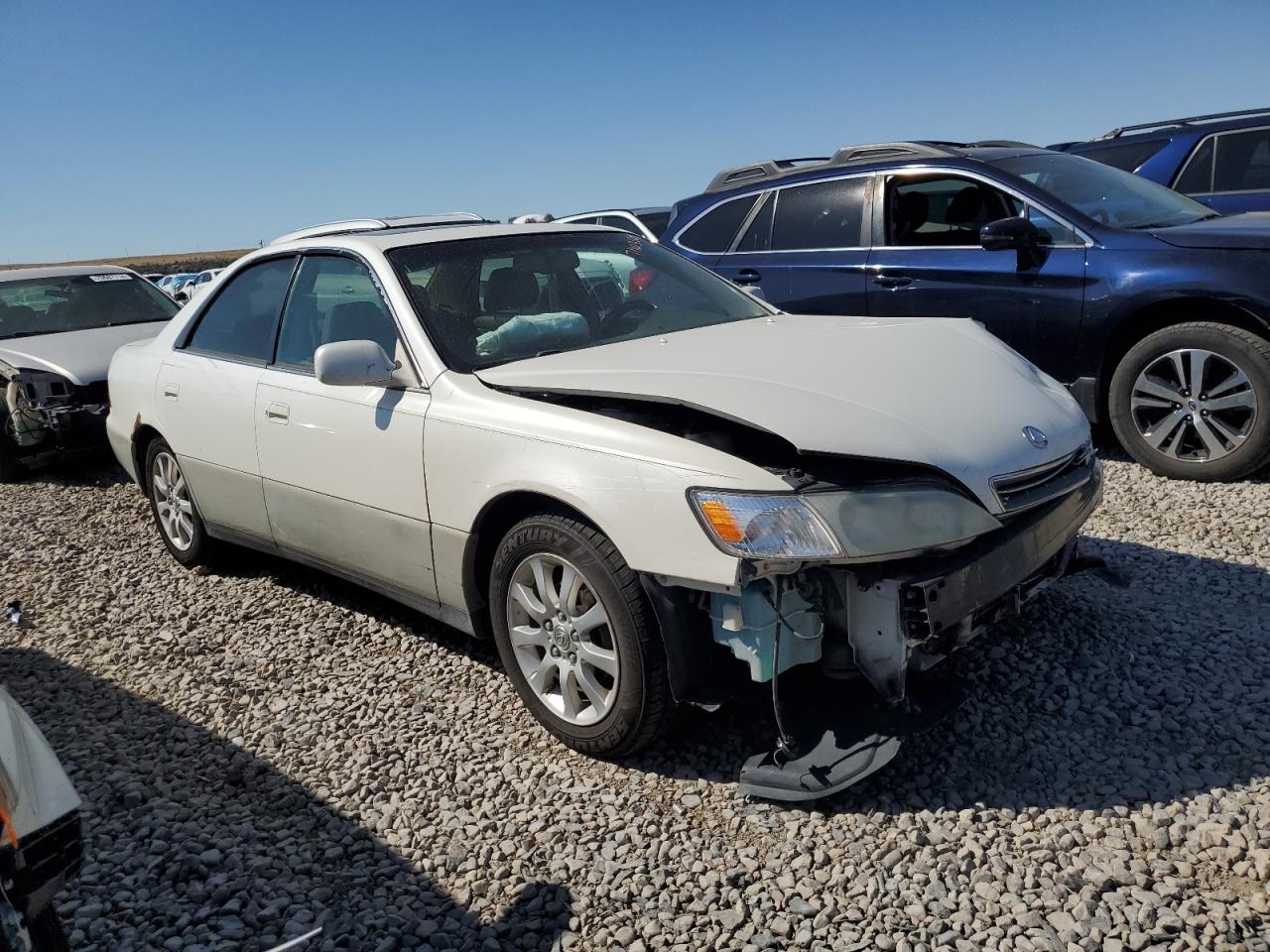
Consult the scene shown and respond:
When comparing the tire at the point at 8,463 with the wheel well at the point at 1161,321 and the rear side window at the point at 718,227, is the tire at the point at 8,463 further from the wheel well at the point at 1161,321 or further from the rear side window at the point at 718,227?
the wheel well at the point at 1161,321

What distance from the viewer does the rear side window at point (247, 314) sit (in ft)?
14.9

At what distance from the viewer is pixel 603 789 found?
3.18 m

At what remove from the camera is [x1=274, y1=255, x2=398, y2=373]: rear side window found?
395 cm

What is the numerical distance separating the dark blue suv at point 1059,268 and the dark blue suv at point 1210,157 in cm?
150

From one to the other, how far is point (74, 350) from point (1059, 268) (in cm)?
707

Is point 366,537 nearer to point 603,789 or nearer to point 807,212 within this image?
point 603,789

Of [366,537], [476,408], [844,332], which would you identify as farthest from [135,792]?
[844,332]

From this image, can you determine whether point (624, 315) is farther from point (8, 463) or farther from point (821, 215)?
point (8, 463)

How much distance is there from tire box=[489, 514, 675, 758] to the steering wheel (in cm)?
106

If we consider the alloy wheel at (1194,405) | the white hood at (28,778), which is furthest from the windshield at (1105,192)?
the white hood at (28,778)

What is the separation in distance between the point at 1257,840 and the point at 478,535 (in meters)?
2.42

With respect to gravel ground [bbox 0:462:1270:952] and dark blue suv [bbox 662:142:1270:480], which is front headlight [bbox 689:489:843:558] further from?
dark blue suv [bbox 662:142:1270:480]

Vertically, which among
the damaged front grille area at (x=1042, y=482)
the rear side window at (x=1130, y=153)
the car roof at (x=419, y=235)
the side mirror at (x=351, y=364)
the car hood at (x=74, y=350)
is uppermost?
the rear side window at (x=1130, y=153)

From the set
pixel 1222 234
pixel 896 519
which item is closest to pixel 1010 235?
pixel 1222 234
